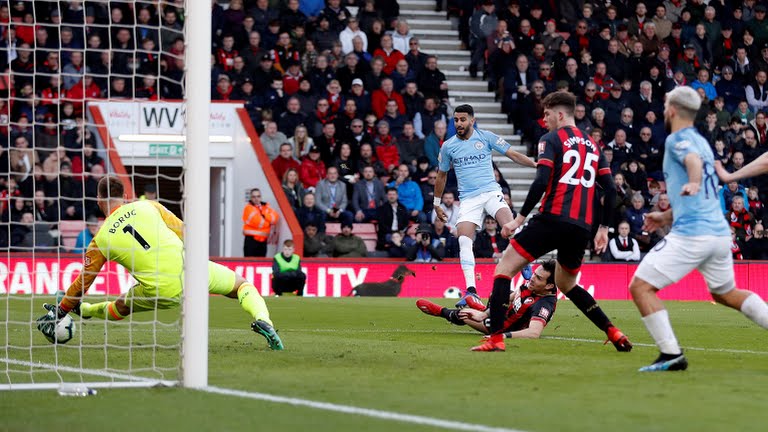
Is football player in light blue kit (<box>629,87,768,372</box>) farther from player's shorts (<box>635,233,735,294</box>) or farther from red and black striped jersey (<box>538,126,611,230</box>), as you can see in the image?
red and black striped jersey (<box>538,126,611,230</box>)

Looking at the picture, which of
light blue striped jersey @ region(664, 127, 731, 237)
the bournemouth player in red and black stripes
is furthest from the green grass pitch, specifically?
light blue striped jersey @ region(664, 127, 731, 237)

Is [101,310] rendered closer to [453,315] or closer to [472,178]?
[453,315]

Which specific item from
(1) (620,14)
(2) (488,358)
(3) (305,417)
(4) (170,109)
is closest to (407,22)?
(1) (620,14)

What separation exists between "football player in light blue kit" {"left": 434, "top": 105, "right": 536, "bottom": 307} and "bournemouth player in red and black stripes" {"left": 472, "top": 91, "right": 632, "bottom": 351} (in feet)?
14.7

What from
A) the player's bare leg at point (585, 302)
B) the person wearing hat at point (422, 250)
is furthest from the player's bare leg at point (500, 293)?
the person wearing hat at point (422, 250)

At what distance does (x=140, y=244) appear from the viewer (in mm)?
10750

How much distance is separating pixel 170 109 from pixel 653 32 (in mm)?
12386

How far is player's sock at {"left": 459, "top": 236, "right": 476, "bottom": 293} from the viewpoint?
15.1m

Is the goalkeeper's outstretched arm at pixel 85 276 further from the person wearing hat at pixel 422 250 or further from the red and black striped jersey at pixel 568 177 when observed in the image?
the person wearing hat at pixel 422 250

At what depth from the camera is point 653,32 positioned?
101ft

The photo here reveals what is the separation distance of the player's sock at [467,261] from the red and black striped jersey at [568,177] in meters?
4.27

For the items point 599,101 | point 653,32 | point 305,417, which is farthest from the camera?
point 653,32

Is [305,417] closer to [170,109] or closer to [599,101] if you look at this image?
[170,109]

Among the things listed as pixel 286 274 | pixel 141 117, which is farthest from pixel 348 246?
pixel 141 117
